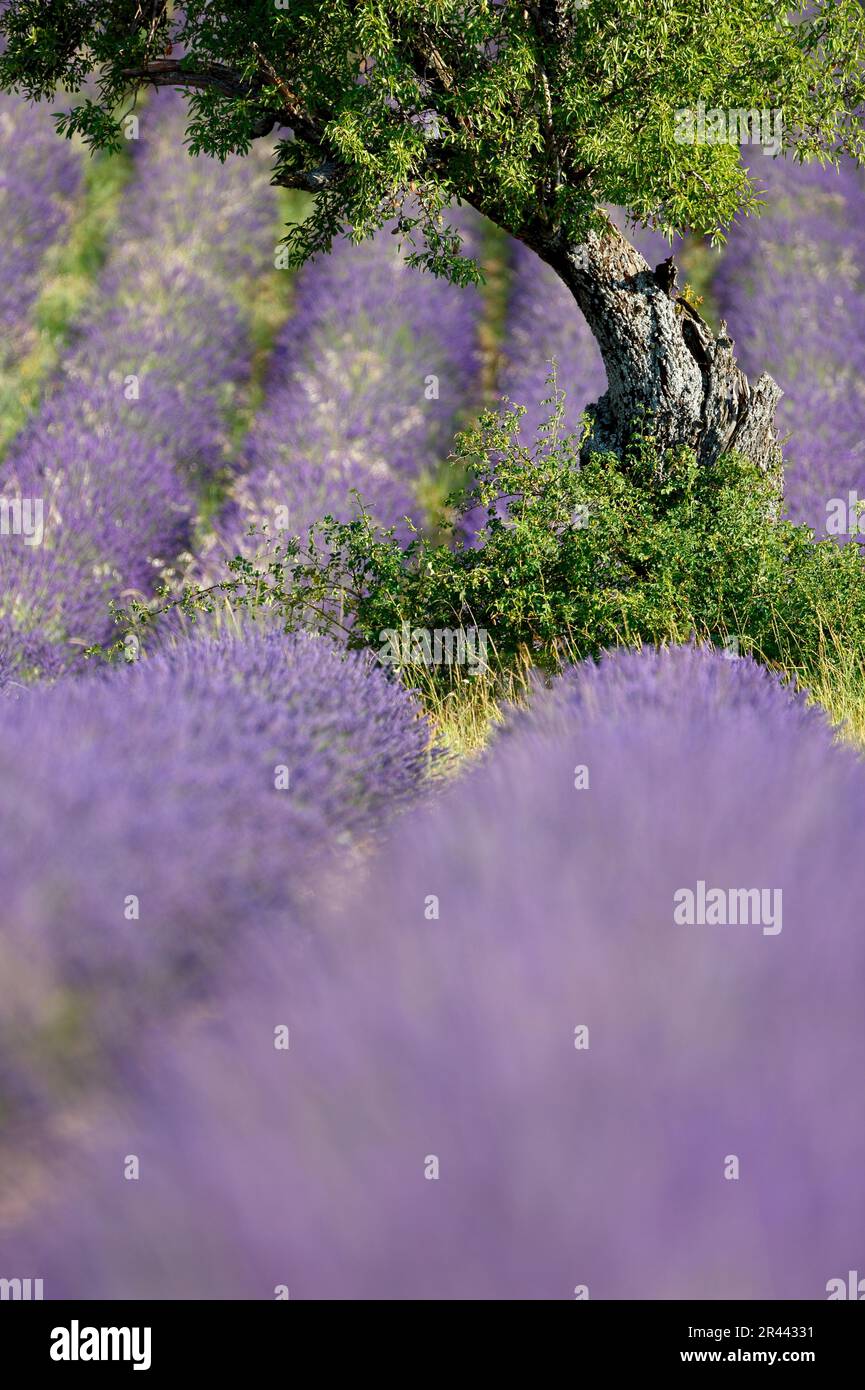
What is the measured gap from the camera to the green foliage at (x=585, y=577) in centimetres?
666

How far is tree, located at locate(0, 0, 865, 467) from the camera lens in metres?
6.30

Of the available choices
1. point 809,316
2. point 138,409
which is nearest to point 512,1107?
point 138,409

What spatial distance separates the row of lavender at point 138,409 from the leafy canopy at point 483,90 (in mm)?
2522

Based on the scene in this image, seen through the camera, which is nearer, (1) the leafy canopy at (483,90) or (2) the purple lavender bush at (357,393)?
(1) the leafy canopy at (483,90)

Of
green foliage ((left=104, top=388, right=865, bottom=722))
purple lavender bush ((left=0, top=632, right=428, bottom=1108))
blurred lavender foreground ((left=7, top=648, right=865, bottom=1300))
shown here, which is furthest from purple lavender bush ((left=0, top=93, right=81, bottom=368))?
blurred lavender foreground ((left=7, top=648, right=865, bottom=1300))

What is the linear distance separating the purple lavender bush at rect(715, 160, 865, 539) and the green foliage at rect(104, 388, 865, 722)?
253 centimetres

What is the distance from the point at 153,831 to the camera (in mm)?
3090

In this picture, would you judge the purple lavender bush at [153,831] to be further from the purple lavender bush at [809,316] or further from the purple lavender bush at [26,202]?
the purple lavender bush at [26,202]

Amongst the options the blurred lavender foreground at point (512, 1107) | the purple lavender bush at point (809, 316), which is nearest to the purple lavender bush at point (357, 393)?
the purple lavender bush at point (809, 316)

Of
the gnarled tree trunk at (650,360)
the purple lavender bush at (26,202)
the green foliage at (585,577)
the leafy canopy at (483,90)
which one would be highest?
the purple lavender bush at (26,202)

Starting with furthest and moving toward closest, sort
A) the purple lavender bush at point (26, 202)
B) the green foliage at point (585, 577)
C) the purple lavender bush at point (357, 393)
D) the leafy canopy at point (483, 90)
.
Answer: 1. the purple lavender bush at point (26, 202)
2. the purple lavender bush at point (357, 393)
3. the green foliage at point (585, 577)
4. the leafy canopy at point (483, 90)

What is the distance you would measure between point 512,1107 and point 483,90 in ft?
18.4
